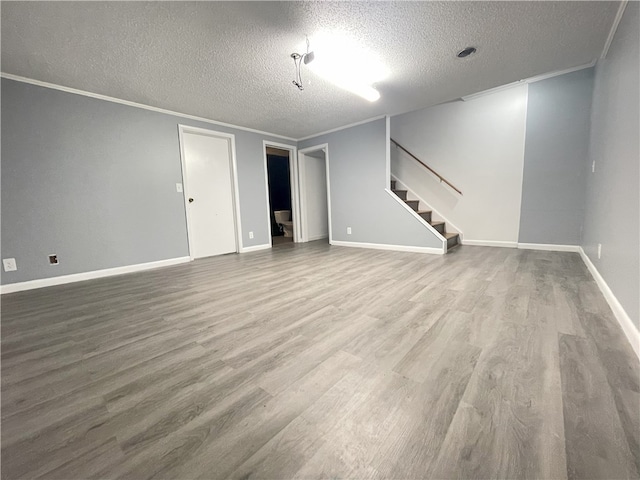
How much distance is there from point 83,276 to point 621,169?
16.9 ft

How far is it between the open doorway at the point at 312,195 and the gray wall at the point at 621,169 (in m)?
3.86

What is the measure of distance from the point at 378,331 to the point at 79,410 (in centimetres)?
146

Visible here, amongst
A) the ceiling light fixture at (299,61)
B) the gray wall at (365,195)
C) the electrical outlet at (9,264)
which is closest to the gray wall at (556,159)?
the gray wall at (365,195)

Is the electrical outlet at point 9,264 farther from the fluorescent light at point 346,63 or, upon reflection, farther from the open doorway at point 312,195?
the open doorway at point 312,195

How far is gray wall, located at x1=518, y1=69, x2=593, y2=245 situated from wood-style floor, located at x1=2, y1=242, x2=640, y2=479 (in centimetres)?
208

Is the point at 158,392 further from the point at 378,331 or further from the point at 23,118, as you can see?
the point at 23,118

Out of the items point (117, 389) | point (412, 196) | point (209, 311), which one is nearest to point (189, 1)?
point (209, 311)

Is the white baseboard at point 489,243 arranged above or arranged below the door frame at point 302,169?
below

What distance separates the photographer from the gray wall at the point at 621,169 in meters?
1.42

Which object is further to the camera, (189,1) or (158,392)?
(189,1)

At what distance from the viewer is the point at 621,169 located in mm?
1697

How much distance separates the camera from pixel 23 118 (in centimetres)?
254

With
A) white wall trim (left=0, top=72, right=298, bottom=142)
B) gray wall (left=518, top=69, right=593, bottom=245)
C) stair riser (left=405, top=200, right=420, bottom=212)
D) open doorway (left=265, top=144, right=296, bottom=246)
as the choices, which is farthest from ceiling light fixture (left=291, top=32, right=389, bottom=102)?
open doorway (left=265, top=144, right=296, bottom=246)

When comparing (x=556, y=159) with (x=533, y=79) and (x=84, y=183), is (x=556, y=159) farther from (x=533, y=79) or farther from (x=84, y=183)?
(x=84, y=183)
